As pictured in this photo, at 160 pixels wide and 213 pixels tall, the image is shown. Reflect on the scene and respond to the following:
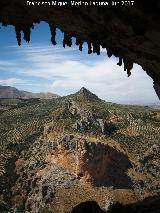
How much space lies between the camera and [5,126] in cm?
13638

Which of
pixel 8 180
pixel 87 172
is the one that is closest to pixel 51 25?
pixel 87 172

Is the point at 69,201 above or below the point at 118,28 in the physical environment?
below

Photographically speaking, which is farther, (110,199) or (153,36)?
(110,199)

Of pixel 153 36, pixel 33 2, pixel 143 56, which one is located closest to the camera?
pixel 153 36

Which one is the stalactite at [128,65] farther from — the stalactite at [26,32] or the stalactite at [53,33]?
the stalactite at [26,32]

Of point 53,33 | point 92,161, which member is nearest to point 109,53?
point 53,33

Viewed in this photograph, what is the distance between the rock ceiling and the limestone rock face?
72730 mm

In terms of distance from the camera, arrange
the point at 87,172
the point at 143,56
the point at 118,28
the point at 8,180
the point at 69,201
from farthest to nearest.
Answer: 1. the point at 8,180
2. the point at 87,172
3. the point at 69,201
4. the point at 143,56
5. the point at 118,28

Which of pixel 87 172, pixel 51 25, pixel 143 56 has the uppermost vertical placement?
pixel 51 25

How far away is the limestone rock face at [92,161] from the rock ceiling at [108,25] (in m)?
72.7

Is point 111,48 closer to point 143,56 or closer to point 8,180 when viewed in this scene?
point 143,56

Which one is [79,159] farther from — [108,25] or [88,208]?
[108,25]

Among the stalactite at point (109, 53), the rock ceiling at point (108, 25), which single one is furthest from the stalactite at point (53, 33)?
the stalactite at point (109, 53)

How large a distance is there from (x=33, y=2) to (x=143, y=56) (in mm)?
6711
